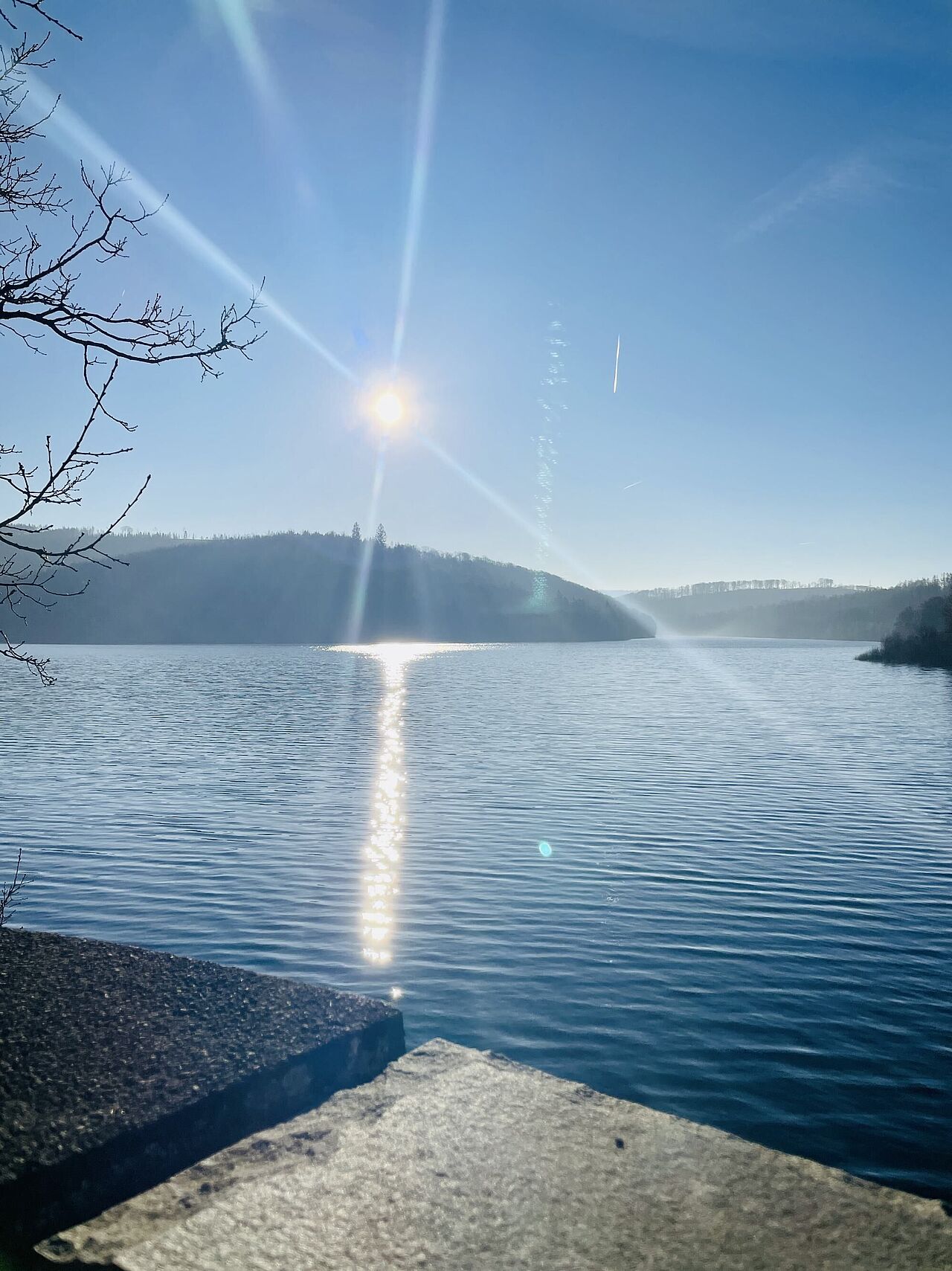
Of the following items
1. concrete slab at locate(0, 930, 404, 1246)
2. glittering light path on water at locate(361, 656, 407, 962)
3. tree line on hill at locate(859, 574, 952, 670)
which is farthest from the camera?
tree line on hill at locate(859, 574, 952, 670)

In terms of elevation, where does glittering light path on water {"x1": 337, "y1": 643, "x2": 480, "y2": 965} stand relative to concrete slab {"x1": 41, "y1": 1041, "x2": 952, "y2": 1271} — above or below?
below

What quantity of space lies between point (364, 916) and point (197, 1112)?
30.6 feet

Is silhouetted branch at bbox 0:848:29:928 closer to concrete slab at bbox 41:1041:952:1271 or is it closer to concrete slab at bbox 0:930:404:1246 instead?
concrete slab at bbox 0:930:404:1246

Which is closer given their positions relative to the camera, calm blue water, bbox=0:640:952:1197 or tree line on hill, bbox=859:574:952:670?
calm blue water, bbox=0:640:952:1197

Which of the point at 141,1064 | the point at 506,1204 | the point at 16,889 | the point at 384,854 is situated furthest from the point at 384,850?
the point at 506,1204

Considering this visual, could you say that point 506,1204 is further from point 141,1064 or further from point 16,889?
point 16,889

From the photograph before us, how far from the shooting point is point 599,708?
59781mm

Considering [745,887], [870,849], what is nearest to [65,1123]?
[745,887]

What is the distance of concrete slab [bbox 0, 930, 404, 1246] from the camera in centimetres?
568

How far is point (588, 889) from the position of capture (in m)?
17.2

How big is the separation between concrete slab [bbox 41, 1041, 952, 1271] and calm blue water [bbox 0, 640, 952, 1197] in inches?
84.8

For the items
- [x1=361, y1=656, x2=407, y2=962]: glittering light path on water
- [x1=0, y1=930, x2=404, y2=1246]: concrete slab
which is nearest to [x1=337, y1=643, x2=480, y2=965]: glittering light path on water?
[x1=361, y1=656, x2=407, y2=962]: glittering light path on water

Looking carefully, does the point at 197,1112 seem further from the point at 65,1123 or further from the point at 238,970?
the point at 238,970

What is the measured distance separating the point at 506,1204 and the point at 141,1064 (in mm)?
2844
